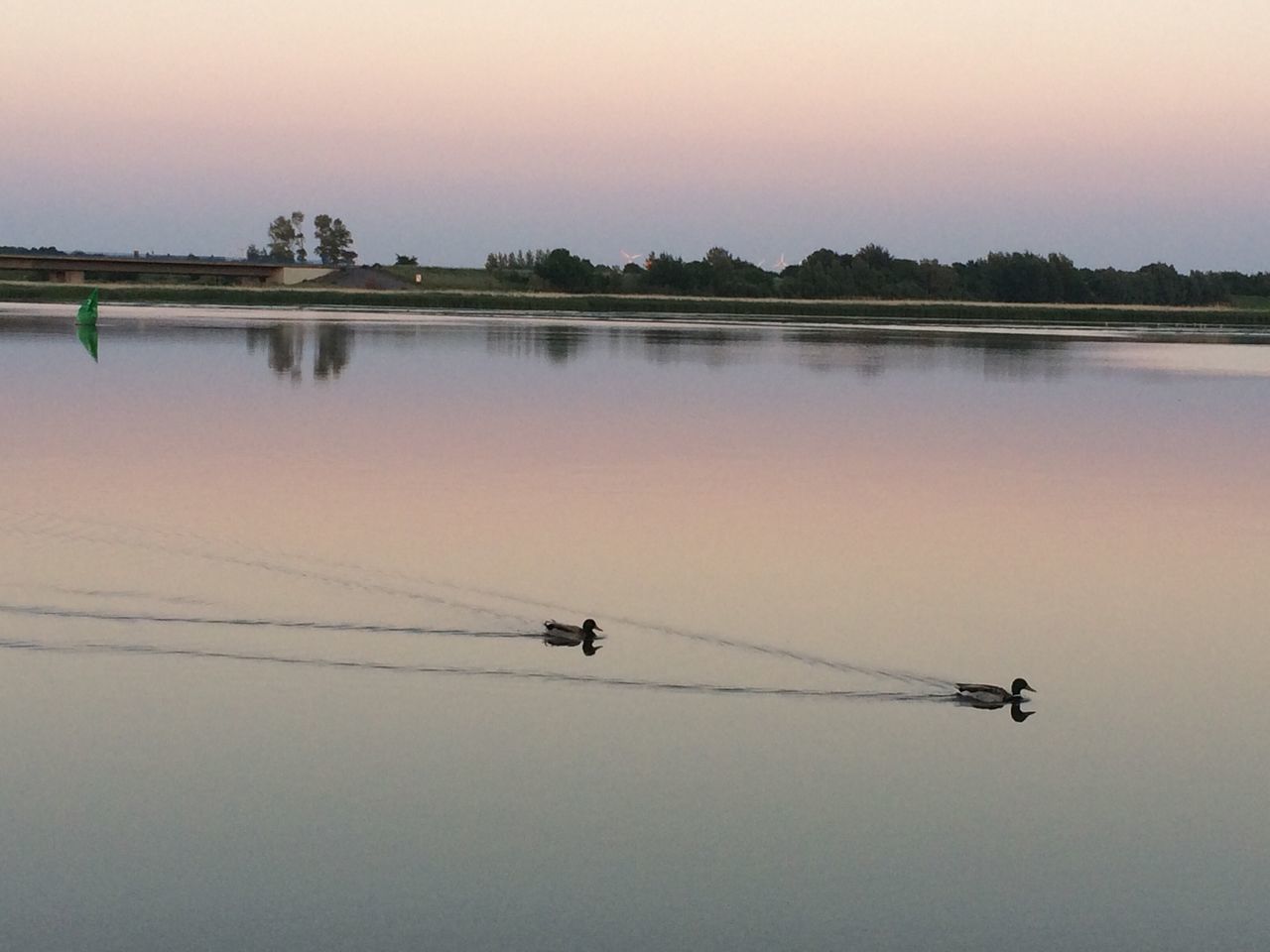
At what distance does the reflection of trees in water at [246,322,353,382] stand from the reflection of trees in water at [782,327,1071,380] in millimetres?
16458

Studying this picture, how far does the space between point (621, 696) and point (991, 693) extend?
3.02 m

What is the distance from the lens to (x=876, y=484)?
26.9 meters

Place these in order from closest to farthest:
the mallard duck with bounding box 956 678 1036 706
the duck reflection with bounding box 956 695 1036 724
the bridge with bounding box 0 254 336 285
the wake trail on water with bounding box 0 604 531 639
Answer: the duck reflection with bounding box 956 695 1036 724, the mallard duck with bounding box 956 678 1036 706, the wake trail on water with bounding box 0 604 531 639, the bridge with bounding box 0 254 336 285

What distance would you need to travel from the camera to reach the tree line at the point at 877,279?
6806 inches

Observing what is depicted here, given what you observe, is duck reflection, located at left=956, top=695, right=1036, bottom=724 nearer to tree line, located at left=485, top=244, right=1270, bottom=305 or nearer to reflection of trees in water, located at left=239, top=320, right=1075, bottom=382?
reflection of trees in water, located at left=239, top=320, right=1075, bottom=382

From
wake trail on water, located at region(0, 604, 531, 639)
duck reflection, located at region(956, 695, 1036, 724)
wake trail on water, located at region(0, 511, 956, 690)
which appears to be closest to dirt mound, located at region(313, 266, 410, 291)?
wake trail on water, located at region(0, 511, 956, 690)

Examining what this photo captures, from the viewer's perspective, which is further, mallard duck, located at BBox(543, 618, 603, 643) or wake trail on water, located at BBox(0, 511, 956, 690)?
mallard duck, located at BBox(543, 618, 603, 643)

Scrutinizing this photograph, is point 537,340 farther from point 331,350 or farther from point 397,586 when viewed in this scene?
point 397,586

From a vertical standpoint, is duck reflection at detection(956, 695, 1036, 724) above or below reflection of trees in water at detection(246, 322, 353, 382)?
below

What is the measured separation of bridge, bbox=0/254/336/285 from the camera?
15200 centimetres

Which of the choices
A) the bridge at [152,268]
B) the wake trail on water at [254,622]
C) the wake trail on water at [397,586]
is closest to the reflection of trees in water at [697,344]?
the wake trail on water at [397,586]

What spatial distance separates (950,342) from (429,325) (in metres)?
27.4

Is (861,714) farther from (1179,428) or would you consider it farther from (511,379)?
(511,379)

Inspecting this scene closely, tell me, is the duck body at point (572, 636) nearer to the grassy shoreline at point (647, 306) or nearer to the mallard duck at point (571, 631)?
the mallard duck at point (571, 631)
